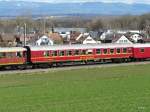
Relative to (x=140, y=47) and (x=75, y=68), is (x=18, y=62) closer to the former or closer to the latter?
(x=75, y=68)

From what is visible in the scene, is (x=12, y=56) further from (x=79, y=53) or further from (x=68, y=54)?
(x=79, y=53)

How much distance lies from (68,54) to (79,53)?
163cm

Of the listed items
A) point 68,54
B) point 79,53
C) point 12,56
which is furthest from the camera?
point 79,53

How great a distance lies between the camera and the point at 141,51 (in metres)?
63.4

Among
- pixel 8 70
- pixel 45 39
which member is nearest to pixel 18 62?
pixel 8 70

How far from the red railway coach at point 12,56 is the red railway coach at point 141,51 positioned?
1693 cm

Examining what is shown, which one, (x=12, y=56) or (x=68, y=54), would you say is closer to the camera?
(x=12, y=56)

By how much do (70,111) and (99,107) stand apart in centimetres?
123

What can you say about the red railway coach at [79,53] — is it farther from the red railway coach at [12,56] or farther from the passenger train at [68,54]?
the red railway coach at [12,56]

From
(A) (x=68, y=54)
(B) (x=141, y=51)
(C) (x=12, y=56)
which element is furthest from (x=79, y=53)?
(B) (x=141, y=51)

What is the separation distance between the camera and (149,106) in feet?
49.1

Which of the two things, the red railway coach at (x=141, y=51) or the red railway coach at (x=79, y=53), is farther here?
the red railway coach at (x=141, y=51)

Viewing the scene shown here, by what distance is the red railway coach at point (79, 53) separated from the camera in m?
54.2

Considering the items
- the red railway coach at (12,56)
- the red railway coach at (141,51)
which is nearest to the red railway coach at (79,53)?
the red railway coach at (141,51)
